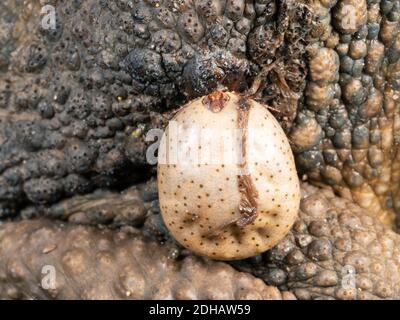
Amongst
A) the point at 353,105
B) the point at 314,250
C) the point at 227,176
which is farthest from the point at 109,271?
the point at 353,105

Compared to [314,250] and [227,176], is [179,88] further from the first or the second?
[314,250]

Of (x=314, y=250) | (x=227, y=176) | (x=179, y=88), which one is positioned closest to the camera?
(x=227, y=176)

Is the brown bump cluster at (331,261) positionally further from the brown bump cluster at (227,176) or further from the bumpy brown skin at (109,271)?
the brown bump cluster at (227,176)

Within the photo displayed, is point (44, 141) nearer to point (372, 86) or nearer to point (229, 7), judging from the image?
point (229, 7)

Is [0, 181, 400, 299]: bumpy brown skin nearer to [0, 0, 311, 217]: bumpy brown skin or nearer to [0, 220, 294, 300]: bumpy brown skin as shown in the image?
[0, 220, 294, 300]: bumpy brown skin
